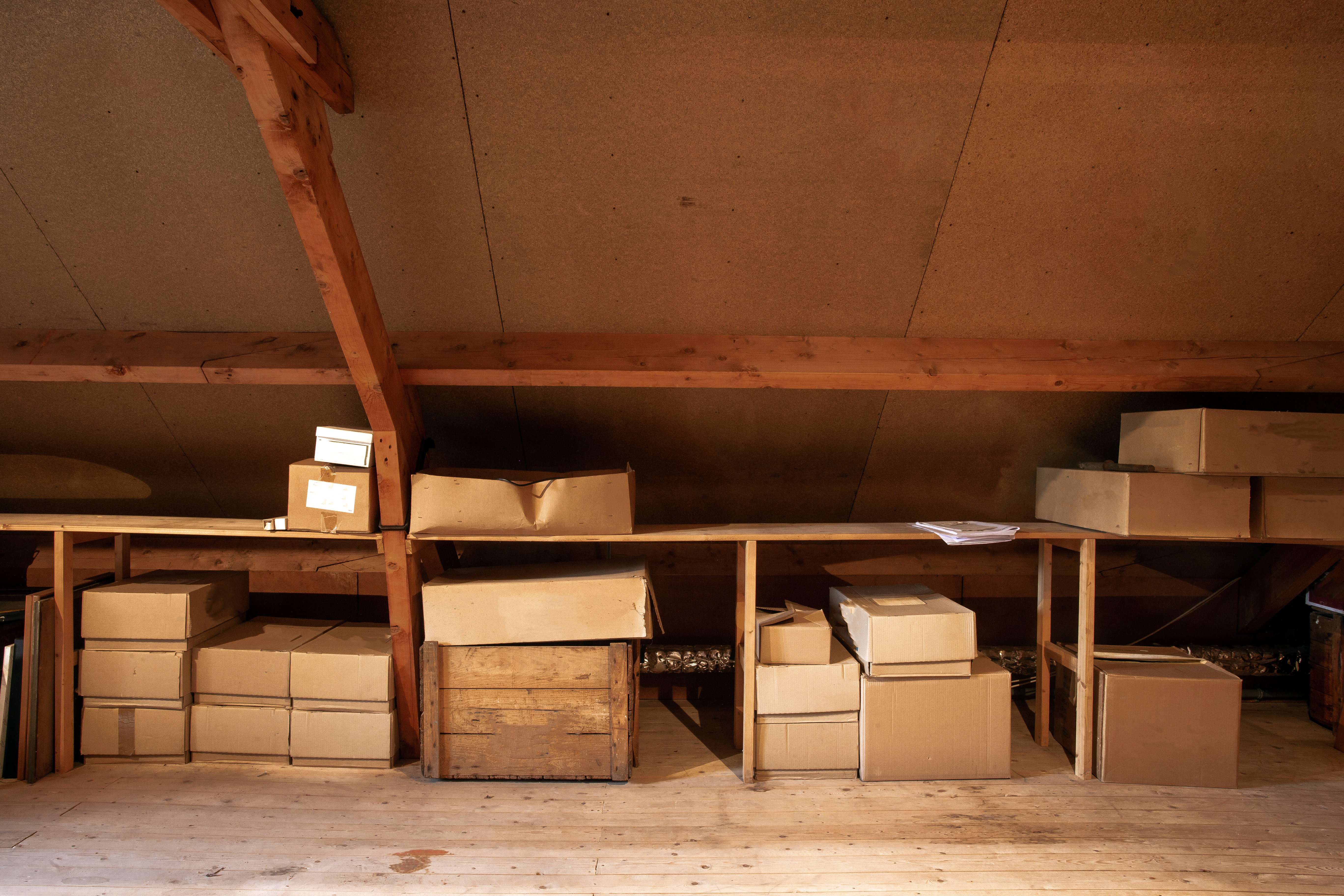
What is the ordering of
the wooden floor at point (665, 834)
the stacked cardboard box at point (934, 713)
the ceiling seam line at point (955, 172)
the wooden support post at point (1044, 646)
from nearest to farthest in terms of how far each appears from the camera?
the ceiling seam line at point (955, 172) → the wooden floor at point (665, 834) → the stacked cardboard box at point (934, 713) → the wooden support post at point (1044, 646)

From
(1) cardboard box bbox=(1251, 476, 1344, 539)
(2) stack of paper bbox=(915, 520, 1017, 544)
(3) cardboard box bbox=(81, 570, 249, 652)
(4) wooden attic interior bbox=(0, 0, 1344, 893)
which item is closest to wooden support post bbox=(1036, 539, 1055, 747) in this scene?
(4) wooden attic interior bbox=(0, 0, 1344, 893)

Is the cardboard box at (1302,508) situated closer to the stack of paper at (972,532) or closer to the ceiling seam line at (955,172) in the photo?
the stack of paper at (972,532)

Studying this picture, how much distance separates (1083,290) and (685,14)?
165 cm

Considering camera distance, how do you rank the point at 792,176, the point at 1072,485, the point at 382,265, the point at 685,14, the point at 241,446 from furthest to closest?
the point at 241,446 → the point at 1072,485 → the point at 382,265 → the point at 792,176 → the point at 685,14

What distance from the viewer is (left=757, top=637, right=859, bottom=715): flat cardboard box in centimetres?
262

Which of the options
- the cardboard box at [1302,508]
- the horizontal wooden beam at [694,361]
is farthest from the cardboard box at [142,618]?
the cardboard box at [1302,508]

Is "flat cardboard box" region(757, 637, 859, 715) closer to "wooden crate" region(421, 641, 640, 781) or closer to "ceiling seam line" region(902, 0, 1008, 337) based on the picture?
"wooden crate" region(421, 641, 640, 781)

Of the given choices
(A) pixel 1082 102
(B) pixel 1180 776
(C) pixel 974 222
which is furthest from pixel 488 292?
(B) pixel 1180 776

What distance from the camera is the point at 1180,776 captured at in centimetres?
260

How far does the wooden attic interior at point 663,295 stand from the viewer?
1958 mm

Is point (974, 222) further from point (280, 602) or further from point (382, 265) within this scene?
point (280, 602)

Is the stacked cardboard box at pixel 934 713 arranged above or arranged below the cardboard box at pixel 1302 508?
below

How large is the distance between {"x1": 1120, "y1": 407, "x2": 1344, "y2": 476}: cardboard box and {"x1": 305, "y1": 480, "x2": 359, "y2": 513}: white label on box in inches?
116

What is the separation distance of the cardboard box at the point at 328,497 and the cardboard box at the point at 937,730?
6.29 feet
